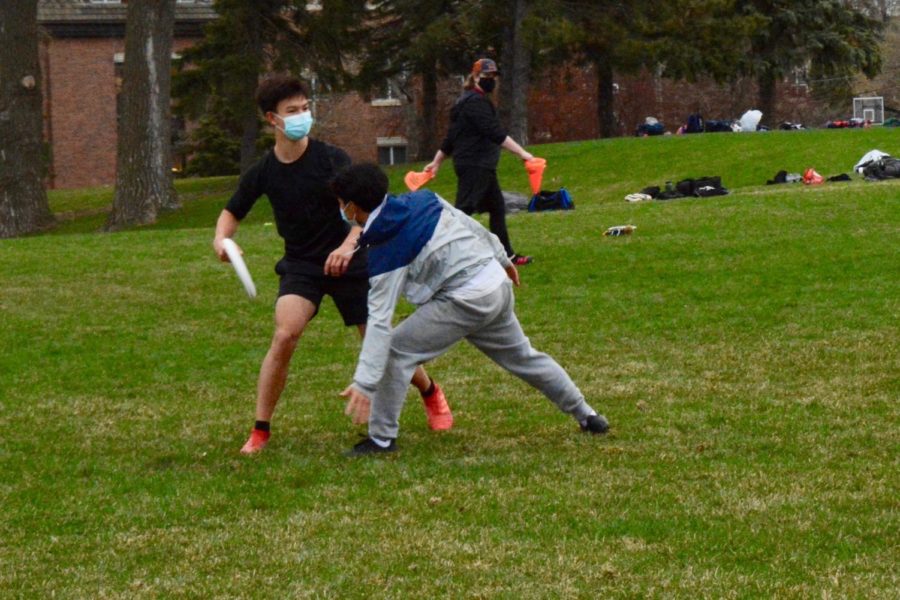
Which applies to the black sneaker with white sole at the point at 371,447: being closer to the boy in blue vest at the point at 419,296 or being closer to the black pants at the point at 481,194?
the boy in blue vest at the point at 419,296

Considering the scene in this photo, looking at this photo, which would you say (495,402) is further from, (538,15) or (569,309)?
(538,15)

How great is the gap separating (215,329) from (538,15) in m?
23.0

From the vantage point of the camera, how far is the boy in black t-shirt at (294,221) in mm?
7727

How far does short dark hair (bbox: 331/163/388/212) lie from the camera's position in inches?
283

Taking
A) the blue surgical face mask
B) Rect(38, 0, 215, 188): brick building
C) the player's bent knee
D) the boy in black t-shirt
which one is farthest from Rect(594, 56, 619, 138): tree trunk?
the player's bent knee

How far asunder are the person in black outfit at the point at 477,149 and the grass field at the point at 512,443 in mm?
942

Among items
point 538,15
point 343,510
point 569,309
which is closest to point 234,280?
point 569,309

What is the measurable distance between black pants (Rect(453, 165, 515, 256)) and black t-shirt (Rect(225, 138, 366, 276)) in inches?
246

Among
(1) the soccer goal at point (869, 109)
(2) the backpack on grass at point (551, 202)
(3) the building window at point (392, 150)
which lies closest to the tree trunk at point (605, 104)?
(1) the soccer goal at point (869, 109)

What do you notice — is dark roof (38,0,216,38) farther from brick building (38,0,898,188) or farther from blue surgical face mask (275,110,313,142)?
blue surgical face mask (275,110,313,142)

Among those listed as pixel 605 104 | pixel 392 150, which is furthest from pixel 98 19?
pixel 605 104

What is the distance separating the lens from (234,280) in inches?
632

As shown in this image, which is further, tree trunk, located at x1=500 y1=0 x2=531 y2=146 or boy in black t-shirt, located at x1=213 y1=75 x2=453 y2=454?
tree trunk, located at x1=500 y1=0 x2=531 y2=146

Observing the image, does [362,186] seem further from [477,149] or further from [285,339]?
[477,149]
